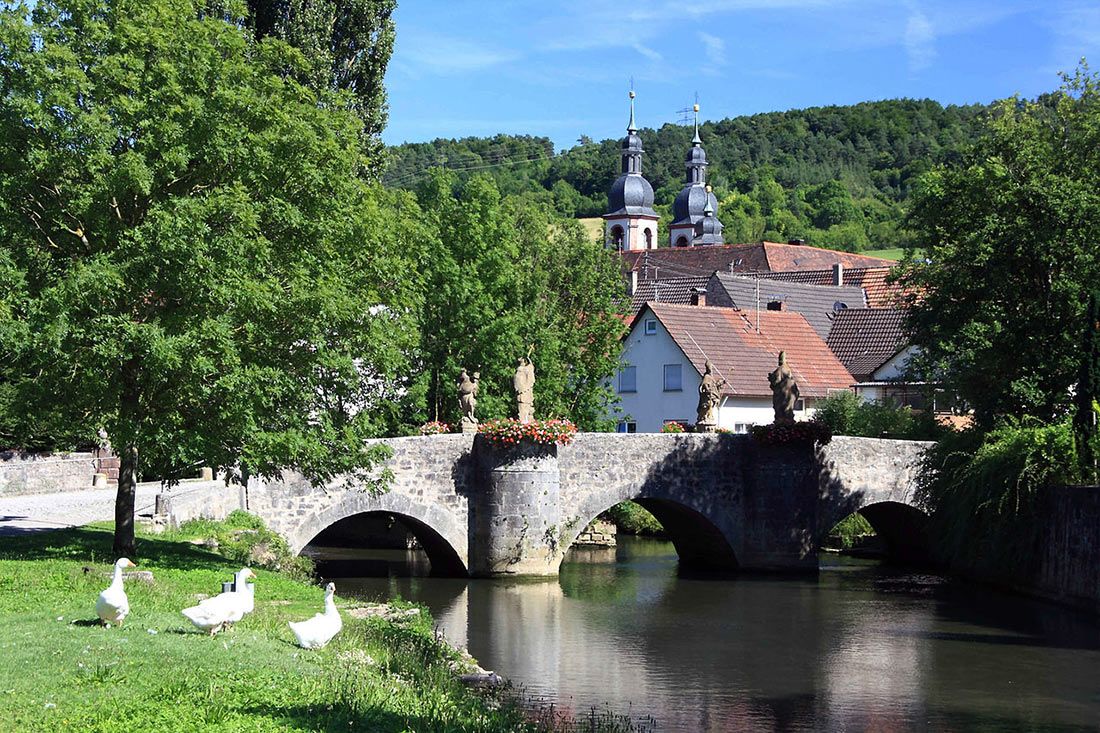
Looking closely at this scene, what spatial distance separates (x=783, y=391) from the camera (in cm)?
3047

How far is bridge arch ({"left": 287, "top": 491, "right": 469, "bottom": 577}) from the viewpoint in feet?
83.7

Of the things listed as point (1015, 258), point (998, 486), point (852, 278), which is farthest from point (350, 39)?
point (852, 278)

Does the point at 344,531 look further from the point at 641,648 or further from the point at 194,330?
the point at 194,330

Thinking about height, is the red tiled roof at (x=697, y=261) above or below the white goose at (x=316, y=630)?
above

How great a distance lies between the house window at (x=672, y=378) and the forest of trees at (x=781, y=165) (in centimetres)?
5924

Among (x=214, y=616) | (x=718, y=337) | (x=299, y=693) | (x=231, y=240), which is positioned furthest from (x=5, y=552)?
(x=718, y=337)

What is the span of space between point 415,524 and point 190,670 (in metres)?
17.2

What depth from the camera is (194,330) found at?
669 inches

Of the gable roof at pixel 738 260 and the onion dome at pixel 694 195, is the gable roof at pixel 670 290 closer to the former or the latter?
the gable roof at pixel 738 260

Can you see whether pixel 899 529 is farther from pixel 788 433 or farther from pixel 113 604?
pixel 113 604

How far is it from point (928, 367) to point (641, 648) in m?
11.6

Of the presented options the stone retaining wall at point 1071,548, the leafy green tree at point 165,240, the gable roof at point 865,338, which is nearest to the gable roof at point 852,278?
the gable roof at point 865,338

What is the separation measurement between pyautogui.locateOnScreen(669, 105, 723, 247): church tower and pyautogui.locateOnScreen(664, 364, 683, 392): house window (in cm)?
5725

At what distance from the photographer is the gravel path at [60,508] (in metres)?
22.3
